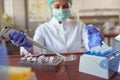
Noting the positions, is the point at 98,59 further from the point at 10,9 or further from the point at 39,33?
the point at 10,9

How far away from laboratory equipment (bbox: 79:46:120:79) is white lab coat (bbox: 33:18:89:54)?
0.56 m

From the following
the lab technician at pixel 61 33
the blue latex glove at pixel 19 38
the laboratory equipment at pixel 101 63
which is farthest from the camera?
the lab technician at pixel 61 33

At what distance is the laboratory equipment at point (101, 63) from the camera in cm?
89

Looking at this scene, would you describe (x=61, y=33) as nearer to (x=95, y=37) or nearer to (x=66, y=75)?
(x=95, y=37)

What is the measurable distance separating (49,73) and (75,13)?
9.25 ft

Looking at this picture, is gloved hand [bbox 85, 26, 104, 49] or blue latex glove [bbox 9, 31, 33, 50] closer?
blue latex glove [bbox 9, 31, 33, 50]

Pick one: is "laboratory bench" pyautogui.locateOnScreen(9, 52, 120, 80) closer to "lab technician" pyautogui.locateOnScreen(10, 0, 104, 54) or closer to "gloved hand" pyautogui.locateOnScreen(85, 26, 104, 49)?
"gloved hand" pyautogui.locateOnScreen(85, 26, 104, 49)

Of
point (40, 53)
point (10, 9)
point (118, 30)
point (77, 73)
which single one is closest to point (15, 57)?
point (40, 53)

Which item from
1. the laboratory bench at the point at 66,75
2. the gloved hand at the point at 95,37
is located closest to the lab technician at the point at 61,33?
the gloved hand at the point at 95,37

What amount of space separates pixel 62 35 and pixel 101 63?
686 mm

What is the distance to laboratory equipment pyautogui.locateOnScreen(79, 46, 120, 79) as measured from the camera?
2.93ft

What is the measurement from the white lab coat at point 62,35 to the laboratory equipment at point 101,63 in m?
0.56

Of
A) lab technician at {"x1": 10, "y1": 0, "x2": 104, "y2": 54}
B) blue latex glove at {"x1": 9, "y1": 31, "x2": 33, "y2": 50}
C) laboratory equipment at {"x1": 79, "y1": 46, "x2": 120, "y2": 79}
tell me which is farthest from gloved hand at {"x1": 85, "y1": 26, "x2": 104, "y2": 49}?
blue latex glove at {"x1": 9, "y1": 31, "x2": 33, "y2": 50}

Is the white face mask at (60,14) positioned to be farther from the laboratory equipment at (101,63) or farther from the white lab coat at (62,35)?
the laboratory equipment at (101,63)
